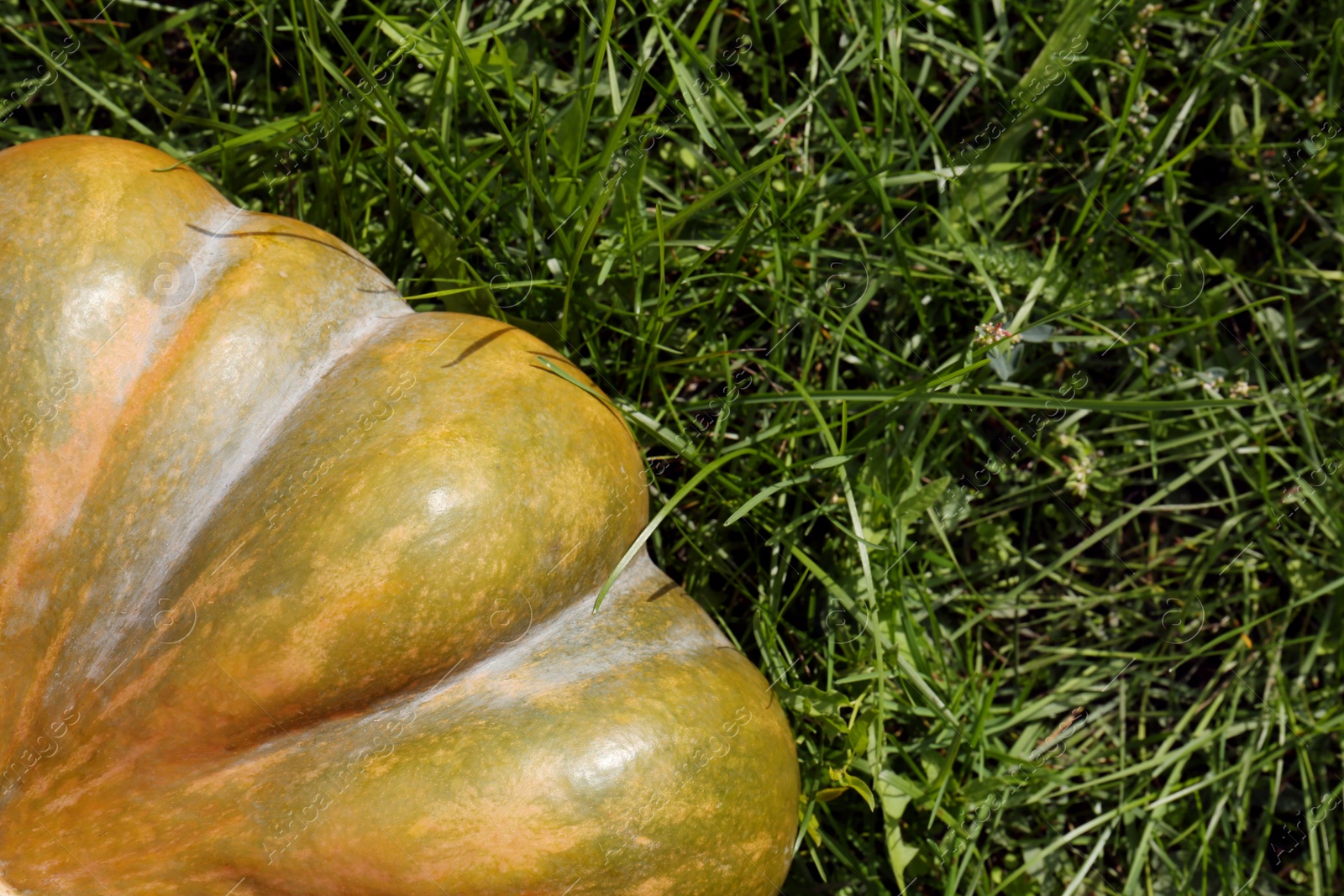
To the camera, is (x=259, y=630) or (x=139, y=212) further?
(x=139, y=212)

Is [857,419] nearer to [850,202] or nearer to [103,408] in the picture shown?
[850,202]

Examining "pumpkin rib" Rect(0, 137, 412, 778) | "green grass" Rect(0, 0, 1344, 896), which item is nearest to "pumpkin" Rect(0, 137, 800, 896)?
"pumpkin rib" Rect(0, 137, 412, 778)

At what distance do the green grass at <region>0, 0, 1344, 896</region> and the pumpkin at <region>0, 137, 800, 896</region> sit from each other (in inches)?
31.3

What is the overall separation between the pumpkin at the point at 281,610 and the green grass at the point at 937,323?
2.61 ft

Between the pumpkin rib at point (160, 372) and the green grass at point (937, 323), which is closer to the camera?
the pumpkin rib at point (160, 372)

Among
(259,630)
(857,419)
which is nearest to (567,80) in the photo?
(857,419)

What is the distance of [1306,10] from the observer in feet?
12.0

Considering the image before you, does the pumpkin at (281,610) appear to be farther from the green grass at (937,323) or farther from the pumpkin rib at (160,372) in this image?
the green grass at (937,323)

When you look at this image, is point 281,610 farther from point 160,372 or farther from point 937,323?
point 937,323

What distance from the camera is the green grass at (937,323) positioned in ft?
10.7

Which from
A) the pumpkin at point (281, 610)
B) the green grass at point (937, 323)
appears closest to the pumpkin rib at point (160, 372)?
the pumpkin at point (281, 610)

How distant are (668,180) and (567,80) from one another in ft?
1.49

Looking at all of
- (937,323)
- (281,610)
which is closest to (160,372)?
(281,610)

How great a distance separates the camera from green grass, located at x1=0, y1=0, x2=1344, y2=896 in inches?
129
